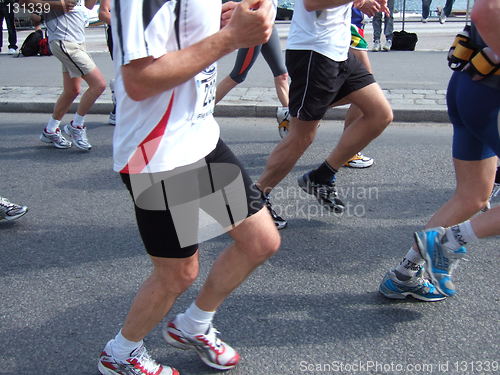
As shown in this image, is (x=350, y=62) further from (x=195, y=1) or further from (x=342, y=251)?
(x=195, y=1)

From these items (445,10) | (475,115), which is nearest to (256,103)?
(475,115)

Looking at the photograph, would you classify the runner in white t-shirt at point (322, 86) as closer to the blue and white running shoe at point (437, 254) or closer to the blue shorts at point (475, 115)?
the blue shorts at point (475, 115)

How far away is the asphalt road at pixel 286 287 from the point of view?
8.13ft

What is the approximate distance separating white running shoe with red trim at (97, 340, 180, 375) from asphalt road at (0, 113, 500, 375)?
0.14m

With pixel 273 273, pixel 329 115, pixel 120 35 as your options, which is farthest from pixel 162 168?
pixel 329 115

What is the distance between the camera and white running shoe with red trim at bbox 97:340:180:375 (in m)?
2.26

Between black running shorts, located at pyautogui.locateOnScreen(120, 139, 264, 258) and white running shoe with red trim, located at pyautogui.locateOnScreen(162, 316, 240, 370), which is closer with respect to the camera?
black running shorts, located at pyautogui.locateOnScreen(120, 139, 264, 258)

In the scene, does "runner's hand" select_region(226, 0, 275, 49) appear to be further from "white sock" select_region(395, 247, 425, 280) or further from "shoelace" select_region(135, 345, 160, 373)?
"white sock" select_region(395, 247, 425, 280)

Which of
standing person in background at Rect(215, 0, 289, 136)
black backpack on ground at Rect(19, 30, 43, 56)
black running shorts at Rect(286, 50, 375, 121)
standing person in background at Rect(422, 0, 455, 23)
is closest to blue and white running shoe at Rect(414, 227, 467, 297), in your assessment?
black running shorts at Rect(286, 50, 375, 121)

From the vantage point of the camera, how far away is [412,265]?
2787 mm

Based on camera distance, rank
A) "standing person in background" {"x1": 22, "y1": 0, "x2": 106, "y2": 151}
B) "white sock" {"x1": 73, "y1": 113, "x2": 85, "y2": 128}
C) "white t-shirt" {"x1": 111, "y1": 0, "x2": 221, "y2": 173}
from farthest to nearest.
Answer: "white sock" {"x1": 73, "y1": 113, "x2": 85, "y2": 128}
"standing person in background" {"x1": 22, "y1": 0, "x2": 106, "y2": 151}
"white t-shirt" {"x1": 111, "y1": 0, "x2": 221, "y2": 173}

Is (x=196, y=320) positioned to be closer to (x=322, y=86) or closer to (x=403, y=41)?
(x=322, y=86)

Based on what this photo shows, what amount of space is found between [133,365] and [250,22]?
1.39 meters

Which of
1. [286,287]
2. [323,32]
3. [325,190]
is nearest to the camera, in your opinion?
[286,287]
